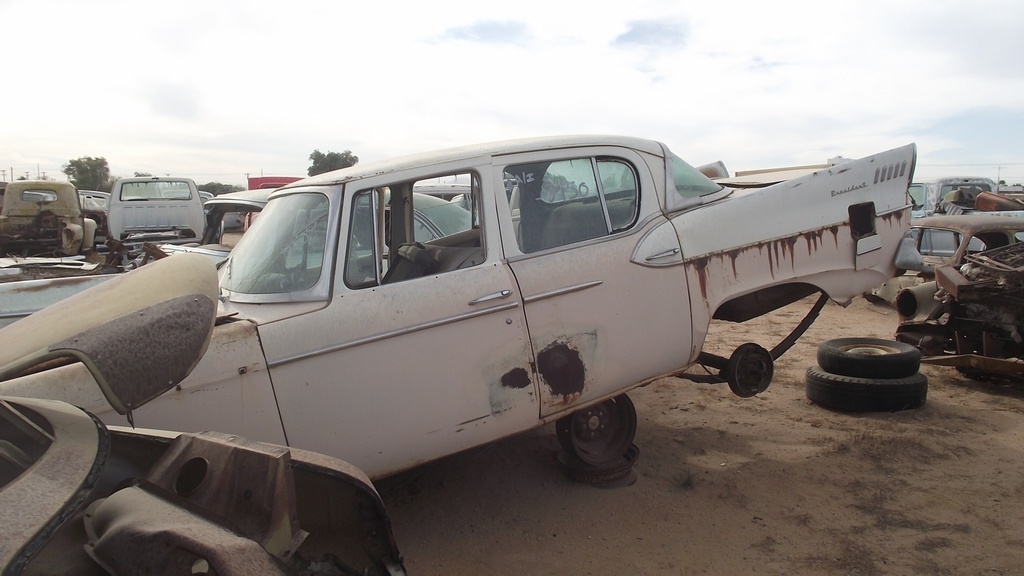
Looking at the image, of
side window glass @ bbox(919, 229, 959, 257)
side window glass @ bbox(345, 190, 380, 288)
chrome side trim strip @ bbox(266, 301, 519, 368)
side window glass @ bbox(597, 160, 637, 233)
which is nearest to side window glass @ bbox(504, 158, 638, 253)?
side window glass @ bbox(597, 160, 637, 233)

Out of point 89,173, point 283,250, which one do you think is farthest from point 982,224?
point 89,173

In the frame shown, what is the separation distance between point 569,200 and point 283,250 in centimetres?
165

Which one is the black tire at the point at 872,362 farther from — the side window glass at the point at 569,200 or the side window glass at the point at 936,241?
the side window glass at the point at 936,241

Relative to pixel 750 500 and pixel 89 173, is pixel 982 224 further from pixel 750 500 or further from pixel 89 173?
pixel 89 173

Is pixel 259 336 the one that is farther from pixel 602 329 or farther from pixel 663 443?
pixel 663 443

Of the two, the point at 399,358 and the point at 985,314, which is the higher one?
the point at 399,358

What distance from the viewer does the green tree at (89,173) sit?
46.3 meters

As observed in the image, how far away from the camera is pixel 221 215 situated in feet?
29.1

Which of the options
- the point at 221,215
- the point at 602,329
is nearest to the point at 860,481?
the point at 602,329

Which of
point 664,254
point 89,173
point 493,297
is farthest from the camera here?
point 89,173

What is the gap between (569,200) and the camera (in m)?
4.21

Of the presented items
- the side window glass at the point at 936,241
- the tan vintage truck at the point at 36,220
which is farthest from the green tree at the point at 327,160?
the side window glass at the point at 936,241

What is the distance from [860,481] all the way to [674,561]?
1534 mm

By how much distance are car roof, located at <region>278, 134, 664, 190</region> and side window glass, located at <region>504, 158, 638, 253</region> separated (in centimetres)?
10
